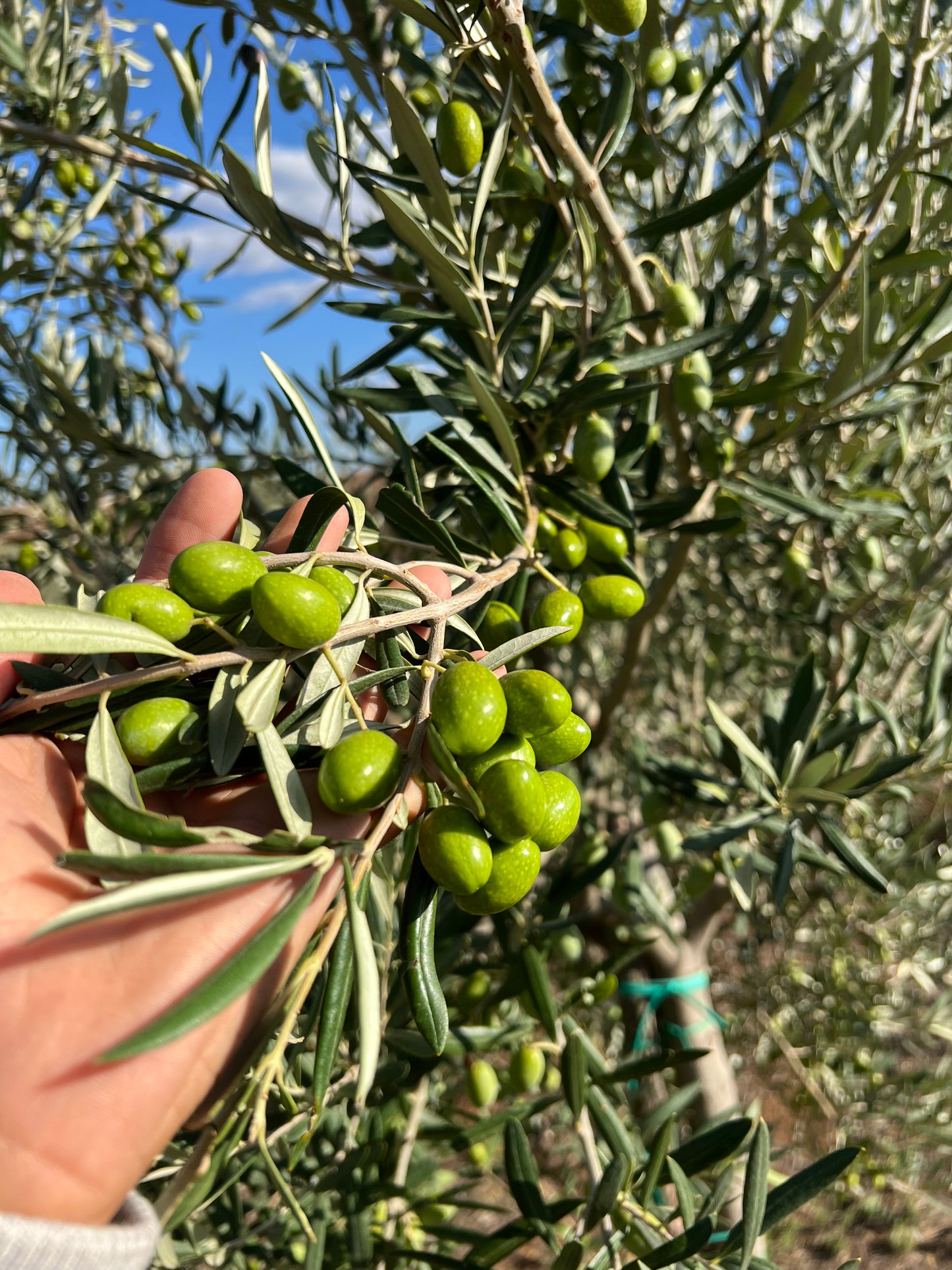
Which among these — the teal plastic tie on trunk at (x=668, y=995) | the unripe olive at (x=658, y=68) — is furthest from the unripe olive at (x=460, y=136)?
the teal plastic tie on trunk at (x=668, y=995)

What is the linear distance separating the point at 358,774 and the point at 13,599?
0.66 meters

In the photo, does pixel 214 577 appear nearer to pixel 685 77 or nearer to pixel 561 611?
pixel 561 611

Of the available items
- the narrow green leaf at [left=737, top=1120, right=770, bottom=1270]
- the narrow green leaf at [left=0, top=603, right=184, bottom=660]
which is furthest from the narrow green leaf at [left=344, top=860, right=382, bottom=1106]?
the narrow green leaf at [left=737, top=1120, right=770, bottom=1270]

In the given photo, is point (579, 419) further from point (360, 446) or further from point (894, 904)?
point (894, 904)

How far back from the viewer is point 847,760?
1.60 m

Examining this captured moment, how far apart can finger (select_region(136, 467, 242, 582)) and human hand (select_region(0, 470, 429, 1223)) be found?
0.47 meters

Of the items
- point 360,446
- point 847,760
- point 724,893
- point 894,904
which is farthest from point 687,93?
point 894,904

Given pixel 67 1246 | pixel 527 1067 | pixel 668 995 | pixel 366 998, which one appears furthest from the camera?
pixel 668 995

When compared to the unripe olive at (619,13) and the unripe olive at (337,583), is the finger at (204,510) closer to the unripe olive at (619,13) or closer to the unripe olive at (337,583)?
the unripe olive at (337,583)

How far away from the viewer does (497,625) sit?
120 cm

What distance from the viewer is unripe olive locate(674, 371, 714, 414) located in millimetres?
1346

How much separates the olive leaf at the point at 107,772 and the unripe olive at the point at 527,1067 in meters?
1.10

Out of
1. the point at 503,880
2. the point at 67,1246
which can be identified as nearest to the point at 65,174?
the point at 503,880

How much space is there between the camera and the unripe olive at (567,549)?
1263 millimetres
